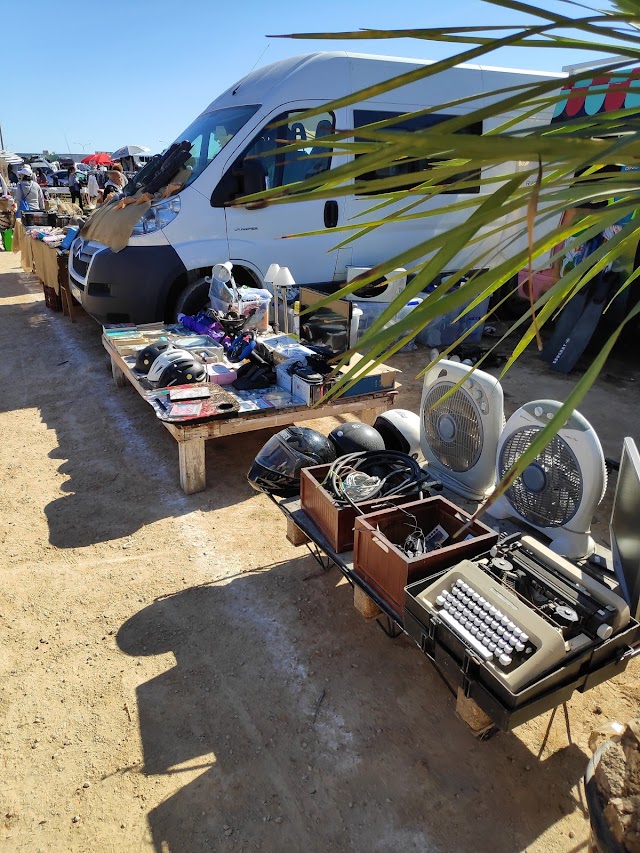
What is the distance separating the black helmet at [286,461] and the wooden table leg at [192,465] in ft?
2.30

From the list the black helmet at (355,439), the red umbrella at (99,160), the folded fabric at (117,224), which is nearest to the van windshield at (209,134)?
the folded fabric at (117,224)

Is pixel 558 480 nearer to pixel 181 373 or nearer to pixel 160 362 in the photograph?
pixel 181 373

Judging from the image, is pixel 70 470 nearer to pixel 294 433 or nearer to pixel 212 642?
pixel 294 433

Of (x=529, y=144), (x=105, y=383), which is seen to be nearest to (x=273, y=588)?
(x=529, y=144)

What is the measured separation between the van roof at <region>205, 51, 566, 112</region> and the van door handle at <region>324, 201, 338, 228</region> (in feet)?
3.68

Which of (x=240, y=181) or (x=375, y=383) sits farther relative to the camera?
(x=240, y=181)

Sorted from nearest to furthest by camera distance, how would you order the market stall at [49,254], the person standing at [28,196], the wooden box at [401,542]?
the wooden box at [401,542] < the market stall at [49,254] < the person standing at [28,196]

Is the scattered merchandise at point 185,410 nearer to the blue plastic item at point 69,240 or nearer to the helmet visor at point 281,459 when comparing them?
the helmet visor at point 281,459

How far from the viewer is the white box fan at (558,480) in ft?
8.97

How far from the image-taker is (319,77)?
6.51 m

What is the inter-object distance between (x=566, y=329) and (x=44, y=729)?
7379 millimetres

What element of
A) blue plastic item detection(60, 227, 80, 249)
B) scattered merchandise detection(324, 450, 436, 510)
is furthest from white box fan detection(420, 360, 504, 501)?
blue plastic item detection(60, 227, 80, 249)

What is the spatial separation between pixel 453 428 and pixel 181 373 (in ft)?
7.65

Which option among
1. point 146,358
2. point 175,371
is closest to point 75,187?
point 146,358
